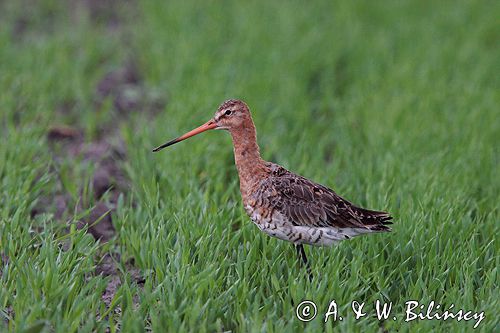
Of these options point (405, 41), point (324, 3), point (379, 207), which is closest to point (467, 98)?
point (405, 41)

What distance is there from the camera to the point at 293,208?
4359mm

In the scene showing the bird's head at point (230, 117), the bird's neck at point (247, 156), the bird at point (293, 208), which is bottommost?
the bird at point (293, 208)

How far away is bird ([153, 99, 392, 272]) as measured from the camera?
434 centimetres

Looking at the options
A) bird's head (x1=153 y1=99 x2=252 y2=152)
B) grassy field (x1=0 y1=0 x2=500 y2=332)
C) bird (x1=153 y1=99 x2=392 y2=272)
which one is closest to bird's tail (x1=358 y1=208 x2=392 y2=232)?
bird (x1=153 y1=99 x2=392 y2=272)

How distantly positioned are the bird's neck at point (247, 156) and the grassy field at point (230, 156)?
364 millimetres

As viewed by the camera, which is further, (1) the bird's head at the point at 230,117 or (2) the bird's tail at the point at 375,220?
(1) the bird's head at the point at 230,117

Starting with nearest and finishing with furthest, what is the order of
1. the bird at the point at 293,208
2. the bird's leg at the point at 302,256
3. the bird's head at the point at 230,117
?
the bird at the point at 293,208
the bird's leg at the point at 302,256
the bird's head at the point at 230,117

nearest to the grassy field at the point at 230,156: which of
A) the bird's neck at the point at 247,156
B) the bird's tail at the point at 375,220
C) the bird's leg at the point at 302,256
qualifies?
the bird's leg at the point at 302,256

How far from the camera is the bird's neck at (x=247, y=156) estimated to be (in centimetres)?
461

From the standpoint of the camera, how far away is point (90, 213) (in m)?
5.27

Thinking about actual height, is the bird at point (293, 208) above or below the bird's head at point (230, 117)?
below

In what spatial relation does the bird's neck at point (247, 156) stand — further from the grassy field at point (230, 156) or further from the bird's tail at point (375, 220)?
the bird's tail at point (375, 220)

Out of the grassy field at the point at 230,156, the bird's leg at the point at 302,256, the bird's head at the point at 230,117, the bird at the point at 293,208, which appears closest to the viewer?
the grassy field at the point at 230,156

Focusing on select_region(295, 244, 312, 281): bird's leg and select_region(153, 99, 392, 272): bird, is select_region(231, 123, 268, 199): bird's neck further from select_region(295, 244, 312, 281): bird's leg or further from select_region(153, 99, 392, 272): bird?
select_region(295, 244, 312, 281): bird's leg
